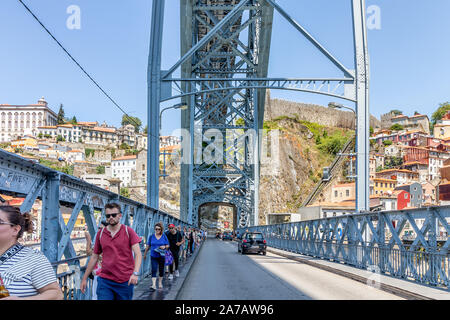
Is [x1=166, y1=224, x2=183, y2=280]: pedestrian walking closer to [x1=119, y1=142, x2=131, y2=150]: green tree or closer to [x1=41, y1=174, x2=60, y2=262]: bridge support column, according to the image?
[x1=41, y1=174, x2=60, y2=262]: bridge support column

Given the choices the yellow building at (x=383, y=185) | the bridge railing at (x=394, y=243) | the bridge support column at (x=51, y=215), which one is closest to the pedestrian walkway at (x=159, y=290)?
the bridge support column at (x=51, y=215)

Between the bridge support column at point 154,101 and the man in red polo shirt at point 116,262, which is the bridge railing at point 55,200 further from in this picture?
the bridge support column at point 154,101

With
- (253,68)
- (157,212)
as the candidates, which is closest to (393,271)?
(157,212)

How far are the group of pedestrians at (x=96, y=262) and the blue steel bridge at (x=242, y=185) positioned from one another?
0.42m

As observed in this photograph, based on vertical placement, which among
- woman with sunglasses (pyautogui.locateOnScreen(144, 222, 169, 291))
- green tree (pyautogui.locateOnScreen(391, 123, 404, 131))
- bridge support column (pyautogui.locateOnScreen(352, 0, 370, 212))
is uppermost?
green tree (pyautogui.locateOnScreen(391, 123, 404, 131))


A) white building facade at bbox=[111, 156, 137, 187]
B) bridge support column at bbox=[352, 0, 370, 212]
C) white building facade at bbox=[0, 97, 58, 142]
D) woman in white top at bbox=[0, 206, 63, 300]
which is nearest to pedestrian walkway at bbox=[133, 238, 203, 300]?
woman in white top at bbox=[0, 206, 63, 300]

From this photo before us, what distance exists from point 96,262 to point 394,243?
8.60m

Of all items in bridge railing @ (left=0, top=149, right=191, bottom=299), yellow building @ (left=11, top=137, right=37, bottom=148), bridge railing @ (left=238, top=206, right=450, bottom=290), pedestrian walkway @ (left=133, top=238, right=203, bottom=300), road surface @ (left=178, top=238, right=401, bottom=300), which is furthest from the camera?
yellow building @ (left=11, top=137, right=37, bottom=148)

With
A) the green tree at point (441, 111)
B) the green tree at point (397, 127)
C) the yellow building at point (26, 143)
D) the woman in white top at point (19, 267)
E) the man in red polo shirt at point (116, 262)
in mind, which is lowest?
the man in red polo shirt at point (116, 262)

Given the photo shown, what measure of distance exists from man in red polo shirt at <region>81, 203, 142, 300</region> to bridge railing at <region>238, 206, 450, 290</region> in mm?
Result: 6411

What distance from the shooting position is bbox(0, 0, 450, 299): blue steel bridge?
5922 millimetres

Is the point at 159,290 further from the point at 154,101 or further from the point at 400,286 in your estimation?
the point at 154,101

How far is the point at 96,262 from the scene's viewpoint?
6.05 m

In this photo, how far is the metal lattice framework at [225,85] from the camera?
21.2 metres
